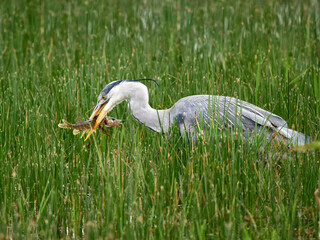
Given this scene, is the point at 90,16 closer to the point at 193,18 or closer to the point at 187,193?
the point at 193,18

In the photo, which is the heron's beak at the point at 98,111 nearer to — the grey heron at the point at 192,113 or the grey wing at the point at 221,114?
the grey heron at the point at 192,113

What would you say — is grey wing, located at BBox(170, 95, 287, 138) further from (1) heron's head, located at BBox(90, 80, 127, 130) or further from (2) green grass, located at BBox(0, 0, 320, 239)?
(1) heron's head, located at BBox(90, 80, 127, 130)

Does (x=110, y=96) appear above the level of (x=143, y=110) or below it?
above

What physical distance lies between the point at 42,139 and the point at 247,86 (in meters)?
1.92

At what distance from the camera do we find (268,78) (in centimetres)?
456

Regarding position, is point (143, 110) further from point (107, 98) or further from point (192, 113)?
point (192, 113)

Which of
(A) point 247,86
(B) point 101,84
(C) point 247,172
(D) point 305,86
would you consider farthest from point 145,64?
(C) point 247,172

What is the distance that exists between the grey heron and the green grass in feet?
0.41

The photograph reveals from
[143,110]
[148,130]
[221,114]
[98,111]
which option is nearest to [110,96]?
[98,111]

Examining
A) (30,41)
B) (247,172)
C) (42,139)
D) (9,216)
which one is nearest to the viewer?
(9,216)

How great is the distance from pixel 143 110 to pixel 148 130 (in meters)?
0.16

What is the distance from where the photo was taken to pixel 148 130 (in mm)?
3971

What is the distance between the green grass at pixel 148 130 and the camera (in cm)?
269

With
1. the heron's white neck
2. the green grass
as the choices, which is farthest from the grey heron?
the green grass
